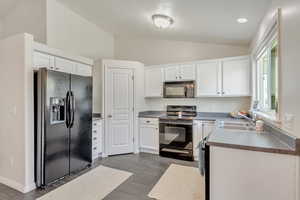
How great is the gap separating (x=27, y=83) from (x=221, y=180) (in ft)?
9.12

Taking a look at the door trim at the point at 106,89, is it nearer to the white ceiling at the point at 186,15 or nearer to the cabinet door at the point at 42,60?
the white ceiling at the point at 186,15

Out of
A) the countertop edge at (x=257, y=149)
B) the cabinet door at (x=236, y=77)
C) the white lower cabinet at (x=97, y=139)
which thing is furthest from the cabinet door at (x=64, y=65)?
the cabinet door at (x=236, y=77)

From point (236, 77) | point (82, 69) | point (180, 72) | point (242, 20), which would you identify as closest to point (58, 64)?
point (82, 69)

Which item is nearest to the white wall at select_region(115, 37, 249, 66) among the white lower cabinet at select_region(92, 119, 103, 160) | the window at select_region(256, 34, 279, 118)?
the window at select_region(256, 34, 279, 118)

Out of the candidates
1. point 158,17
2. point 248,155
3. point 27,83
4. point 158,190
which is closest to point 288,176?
point 248,155

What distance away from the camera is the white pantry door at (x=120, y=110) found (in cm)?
406

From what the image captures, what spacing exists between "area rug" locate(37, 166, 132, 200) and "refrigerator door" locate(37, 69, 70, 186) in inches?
10.2

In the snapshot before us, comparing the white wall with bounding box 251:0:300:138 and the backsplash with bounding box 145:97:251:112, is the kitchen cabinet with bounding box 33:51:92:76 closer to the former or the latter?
the backsplash with bounding box 145:97:251:112

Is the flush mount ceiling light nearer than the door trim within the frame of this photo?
Yes

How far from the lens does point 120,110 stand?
13.6 ft

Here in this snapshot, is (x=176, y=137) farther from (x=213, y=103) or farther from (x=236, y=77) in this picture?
(x=236, y=77)

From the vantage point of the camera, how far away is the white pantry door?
406cm

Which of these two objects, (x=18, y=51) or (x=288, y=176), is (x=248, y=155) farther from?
(x=18, y=51)

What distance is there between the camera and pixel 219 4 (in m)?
2.29
